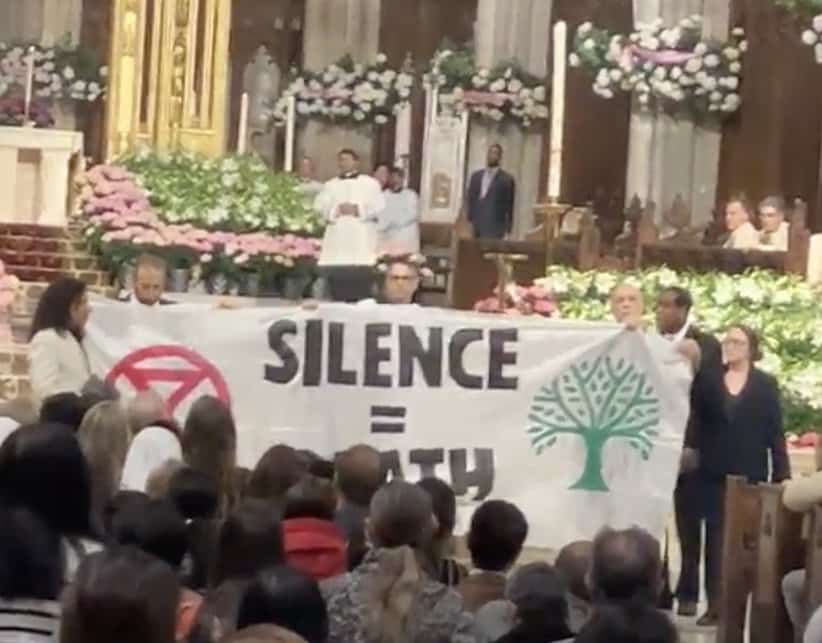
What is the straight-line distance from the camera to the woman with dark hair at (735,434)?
9.66 metres

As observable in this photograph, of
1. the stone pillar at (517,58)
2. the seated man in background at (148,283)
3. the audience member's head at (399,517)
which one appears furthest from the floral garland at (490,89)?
the audience member's head at (399,517)

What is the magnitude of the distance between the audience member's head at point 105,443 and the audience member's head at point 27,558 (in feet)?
5.29

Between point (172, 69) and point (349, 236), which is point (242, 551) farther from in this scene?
point (172, 69)

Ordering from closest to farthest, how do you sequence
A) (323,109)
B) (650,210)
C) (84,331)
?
(84,331) → (650,210) → (323,109)

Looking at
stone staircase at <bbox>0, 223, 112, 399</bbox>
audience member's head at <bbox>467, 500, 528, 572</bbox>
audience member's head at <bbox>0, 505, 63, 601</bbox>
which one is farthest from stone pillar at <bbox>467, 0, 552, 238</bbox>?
audience member's head at <bbox>0, 505, 63, 601</bbox>

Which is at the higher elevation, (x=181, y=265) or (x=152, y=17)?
(x=152, y=17)

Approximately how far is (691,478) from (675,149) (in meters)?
10.5

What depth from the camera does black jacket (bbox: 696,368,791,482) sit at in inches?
380

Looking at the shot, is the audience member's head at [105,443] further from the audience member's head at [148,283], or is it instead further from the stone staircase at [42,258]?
the stone staircase at [42,258]

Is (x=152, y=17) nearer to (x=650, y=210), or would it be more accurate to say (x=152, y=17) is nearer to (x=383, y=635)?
(x=650, y=210)

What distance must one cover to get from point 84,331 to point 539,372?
1892 millimetres

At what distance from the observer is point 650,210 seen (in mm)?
18797

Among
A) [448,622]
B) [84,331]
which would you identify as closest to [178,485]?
[448,622]

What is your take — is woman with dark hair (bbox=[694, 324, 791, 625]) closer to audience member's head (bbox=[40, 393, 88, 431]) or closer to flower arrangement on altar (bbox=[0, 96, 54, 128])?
audience member's head (bbox=[40, 393, 88, 431])
